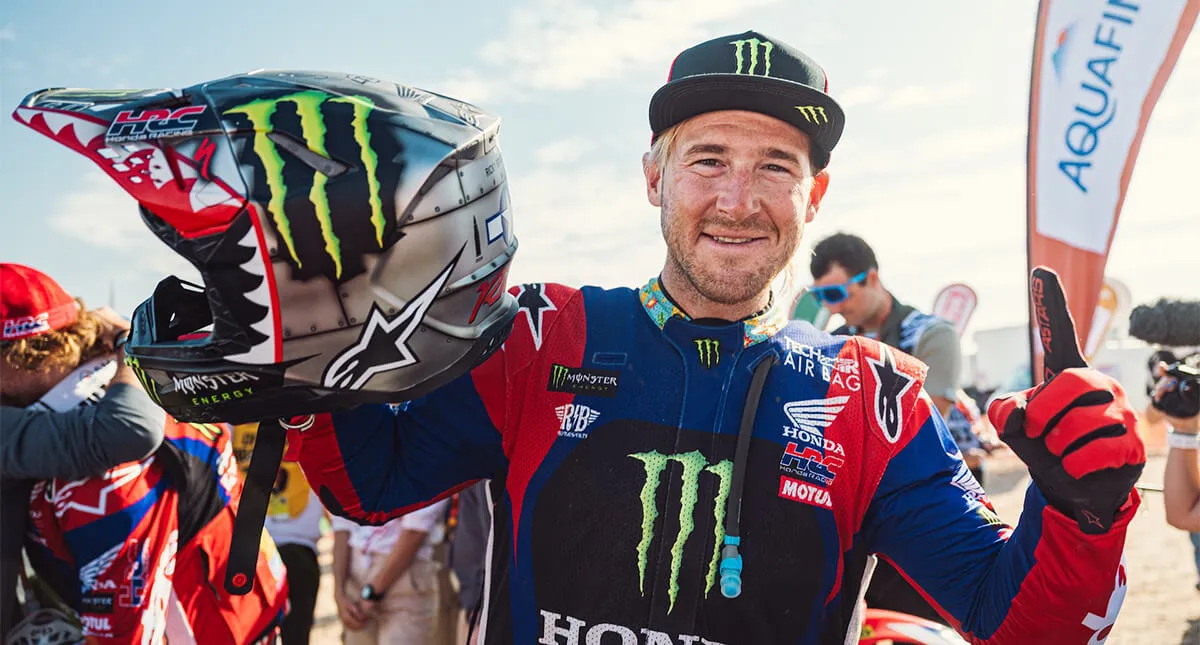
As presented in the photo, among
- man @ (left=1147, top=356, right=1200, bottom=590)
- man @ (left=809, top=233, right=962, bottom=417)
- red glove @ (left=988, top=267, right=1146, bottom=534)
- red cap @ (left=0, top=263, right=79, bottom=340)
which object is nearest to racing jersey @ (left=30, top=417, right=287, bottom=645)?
red cap @ (left=0, top=263, right=79, bottom=340)

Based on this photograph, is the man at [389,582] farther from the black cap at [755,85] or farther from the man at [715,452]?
the black cap at [755,85]

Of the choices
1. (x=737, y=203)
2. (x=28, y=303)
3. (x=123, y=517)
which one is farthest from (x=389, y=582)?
(x=737, y=203)

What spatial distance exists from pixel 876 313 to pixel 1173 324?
1718 millimetres

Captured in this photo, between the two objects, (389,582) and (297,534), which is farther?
(297,534)

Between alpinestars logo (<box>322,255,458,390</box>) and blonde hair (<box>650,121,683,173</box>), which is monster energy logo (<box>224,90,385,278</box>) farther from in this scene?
blonde hair (<box>650,121,683,173</box>)

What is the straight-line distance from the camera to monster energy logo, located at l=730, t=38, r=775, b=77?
179 centimetres

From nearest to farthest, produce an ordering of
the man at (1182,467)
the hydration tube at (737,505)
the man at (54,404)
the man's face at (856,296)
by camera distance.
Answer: the hydration tube at (737,505)
the man at (54,404)
the man at (1182,467)
the man's face at (856,296)

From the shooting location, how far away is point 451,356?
1.53 m

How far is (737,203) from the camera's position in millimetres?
1756

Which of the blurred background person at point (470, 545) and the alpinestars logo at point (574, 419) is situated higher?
the alpinestars logo at point (574, 419)

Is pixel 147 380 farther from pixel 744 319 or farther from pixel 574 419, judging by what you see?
pixel 744 319

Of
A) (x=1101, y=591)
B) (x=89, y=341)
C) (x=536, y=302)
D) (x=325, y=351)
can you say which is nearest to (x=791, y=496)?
(x=1101, y=591)

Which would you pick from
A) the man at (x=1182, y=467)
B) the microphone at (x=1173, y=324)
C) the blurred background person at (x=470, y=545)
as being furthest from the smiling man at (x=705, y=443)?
the microphone at (x=1173, y=324)

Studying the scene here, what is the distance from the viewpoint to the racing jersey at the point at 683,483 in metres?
1.60
